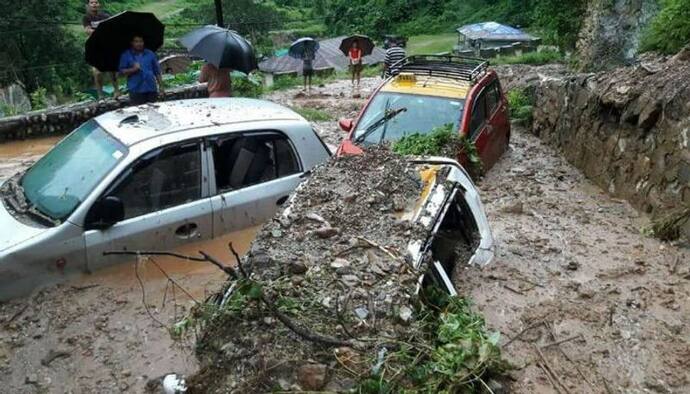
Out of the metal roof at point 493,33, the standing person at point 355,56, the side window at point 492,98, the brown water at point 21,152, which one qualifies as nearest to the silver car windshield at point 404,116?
the side window at point 492,98

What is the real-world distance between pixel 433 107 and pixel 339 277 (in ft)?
16.3

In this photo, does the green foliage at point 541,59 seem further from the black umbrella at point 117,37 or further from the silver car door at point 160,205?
the silver car door at point 160,205

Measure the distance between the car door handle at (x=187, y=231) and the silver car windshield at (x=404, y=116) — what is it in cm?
285

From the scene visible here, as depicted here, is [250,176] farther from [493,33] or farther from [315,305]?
[493,33]

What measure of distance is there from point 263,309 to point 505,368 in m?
1.28

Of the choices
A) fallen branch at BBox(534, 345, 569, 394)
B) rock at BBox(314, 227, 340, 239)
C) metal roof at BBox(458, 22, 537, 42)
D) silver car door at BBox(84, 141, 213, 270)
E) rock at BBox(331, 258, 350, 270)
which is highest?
rock at BBox(314, 227, 340, 239)

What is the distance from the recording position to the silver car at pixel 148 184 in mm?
4699

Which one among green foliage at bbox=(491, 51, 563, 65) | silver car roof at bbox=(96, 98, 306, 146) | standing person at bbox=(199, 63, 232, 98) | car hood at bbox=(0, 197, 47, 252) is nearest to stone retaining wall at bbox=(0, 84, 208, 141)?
standing person at bbox=(199, 63, 232, 98)

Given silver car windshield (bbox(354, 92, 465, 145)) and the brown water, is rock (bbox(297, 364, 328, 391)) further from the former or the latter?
the brown water

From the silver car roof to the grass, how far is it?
29.2 meters

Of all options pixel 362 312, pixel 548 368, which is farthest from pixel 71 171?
pixel 548 368

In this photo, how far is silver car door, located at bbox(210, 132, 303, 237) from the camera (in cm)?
548

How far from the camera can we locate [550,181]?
9023 mm

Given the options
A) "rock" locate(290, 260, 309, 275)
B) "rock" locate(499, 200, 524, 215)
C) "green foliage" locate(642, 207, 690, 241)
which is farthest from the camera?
"rock" locate(499, 200, 524, 215)
